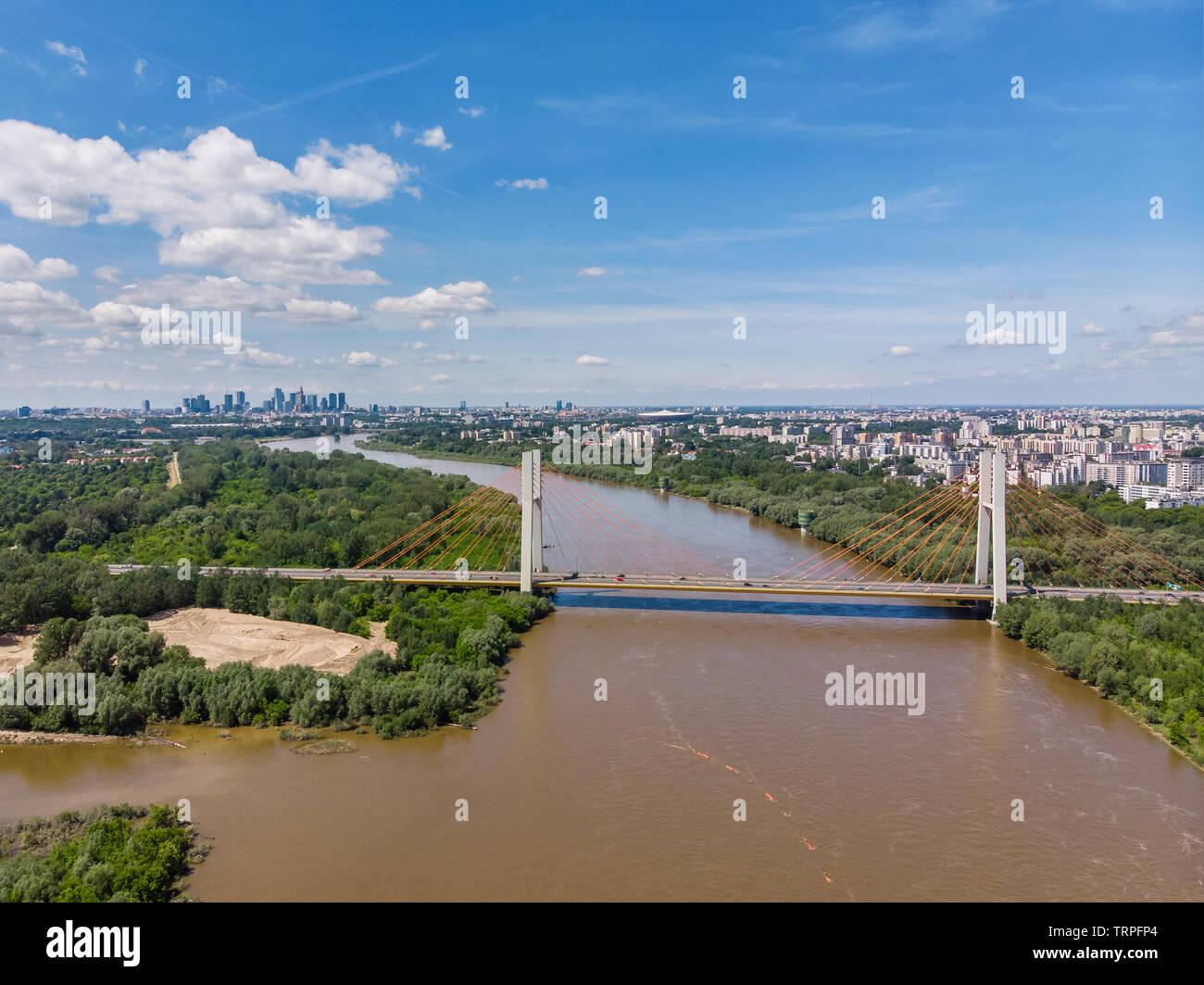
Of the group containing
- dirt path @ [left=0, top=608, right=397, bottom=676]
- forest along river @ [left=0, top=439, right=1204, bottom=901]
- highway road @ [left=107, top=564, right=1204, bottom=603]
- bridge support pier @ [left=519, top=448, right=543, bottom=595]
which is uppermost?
bridge support pier @ [left=519, top=448, right=543, bottom=595]

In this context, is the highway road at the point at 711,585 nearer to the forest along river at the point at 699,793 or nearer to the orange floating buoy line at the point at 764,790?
the forest along river at the point at 699,793

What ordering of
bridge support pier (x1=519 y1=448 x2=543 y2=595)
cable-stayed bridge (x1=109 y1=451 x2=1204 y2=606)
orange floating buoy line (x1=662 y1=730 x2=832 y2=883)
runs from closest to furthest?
orange floating buoy line (x1=662 y1=730 x2=832 y2=883) → cable-stayed bridge (x1=109 y1=451 x2=1204 y2=606) → bridge support pier (x1=519 y1=448 x2=543 y2=595)

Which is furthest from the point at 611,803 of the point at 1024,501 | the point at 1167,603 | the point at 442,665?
the point at 1024,501

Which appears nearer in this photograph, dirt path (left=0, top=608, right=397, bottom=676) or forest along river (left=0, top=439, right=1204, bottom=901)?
forest along river (left=0, top=439, right=1204, bottom=901)

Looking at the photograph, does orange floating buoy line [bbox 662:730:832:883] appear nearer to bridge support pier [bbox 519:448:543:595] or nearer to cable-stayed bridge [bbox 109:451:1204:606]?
cable-stayed bridge [bbox 109:451:1204:606]

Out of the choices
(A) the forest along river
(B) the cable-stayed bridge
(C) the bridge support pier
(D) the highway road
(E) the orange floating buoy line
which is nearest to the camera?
(A) the forest along river

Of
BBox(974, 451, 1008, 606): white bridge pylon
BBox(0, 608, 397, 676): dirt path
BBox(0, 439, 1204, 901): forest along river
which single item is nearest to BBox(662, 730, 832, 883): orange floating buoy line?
BBox(0, 439, 1204, 901): forest along river

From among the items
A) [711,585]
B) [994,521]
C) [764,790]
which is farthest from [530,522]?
[994,521]
